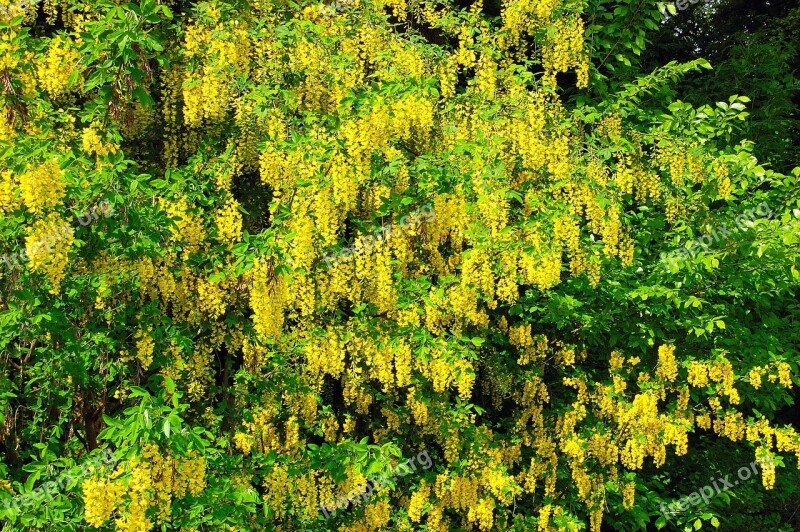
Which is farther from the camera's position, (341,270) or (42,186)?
(341,270)

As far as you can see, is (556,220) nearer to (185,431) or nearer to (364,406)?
(364,406)

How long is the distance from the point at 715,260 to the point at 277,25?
302 cm

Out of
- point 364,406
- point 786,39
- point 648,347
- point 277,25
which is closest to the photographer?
point 277,25

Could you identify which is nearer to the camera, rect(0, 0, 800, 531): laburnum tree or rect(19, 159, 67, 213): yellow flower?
rect(19, 159, 67, 213): yellow flower

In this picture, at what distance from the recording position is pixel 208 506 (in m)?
3.92

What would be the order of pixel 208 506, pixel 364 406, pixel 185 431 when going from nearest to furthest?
pixel 185 431 → pixel 208 506 → pixel 364 406

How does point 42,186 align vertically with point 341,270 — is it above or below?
above

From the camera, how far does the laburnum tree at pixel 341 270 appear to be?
3.73 metres

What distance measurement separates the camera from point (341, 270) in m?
4.33

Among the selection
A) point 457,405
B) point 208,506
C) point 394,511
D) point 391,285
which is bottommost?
point 394,511

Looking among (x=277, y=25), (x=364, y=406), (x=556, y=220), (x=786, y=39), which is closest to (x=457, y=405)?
(x=364, y=406)

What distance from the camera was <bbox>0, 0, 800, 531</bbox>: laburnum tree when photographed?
3.73m

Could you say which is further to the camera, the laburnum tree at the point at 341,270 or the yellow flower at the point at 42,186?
the laburnum tree at the point at 341,270

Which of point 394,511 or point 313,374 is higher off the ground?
point 313,374
